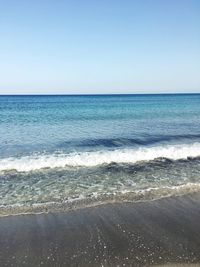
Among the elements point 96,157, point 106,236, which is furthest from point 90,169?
point 106,236

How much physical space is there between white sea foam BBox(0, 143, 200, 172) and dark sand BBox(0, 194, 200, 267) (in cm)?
587

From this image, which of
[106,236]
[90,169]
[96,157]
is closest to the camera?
[106,236]

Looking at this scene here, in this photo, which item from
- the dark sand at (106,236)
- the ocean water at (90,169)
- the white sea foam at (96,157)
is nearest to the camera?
the dark sand at (106,236)

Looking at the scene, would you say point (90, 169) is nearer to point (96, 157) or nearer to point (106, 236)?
point (96, 157)

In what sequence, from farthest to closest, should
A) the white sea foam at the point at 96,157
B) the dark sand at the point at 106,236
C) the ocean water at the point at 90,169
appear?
the white sea foam at the point at 96,157 → the ocean water at the point at 90,169 → the dark sand at the point at 106,236

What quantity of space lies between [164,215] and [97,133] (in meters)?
17.2

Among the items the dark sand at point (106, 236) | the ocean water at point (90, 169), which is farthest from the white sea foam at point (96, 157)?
the dark sand at point (106, 236)

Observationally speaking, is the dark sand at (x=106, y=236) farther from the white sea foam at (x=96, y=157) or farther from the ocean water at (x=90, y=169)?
the white sea foam at (x=96, y=157)

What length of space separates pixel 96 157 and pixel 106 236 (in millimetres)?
8993

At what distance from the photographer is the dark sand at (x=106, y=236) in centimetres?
682

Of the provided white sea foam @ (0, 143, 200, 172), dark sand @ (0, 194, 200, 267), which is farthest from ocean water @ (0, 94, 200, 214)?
dark sand @ (0, 194, 200, 267)

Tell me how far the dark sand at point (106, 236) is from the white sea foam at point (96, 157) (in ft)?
19.3

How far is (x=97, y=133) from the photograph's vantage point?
85.7 feet

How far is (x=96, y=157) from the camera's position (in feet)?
55.0
